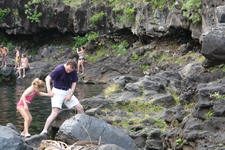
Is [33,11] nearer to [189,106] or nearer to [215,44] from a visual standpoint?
[189,106]

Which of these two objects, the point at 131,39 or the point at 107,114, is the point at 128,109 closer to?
the point at 107,114

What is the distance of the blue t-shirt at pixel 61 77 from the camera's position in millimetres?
10984

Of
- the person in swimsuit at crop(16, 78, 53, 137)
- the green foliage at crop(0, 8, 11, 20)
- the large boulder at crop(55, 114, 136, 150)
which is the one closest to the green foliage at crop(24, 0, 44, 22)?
the green foliage at crop(0, 8, 11, 20)

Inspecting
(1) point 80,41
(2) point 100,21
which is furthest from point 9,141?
(1) point 80,41

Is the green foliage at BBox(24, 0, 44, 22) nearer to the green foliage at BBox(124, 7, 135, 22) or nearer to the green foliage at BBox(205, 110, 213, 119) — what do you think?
the green foliage at BBox(124, 7, 135, 22)

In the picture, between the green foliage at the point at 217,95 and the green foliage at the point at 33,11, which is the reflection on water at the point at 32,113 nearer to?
the green foliage at the point at 217,95

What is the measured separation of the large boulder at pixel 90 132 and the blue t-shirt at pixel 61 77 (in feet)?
6.33

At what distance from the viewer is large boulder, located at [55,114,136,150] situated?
916 cm

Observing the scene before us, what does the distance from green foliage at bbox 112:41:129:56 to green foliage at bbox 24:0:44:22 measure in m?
9.12

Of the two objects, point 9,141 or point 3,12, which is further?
point 3,12

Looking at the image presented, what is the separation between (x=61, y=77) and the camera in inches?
436

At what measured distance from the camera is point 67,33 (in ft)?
138

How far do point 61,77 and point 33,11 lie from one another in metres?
29.9

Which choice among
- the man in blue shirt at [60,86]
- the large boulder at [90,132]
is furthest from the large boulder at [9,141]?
the man in blue shirt at [60,86]
